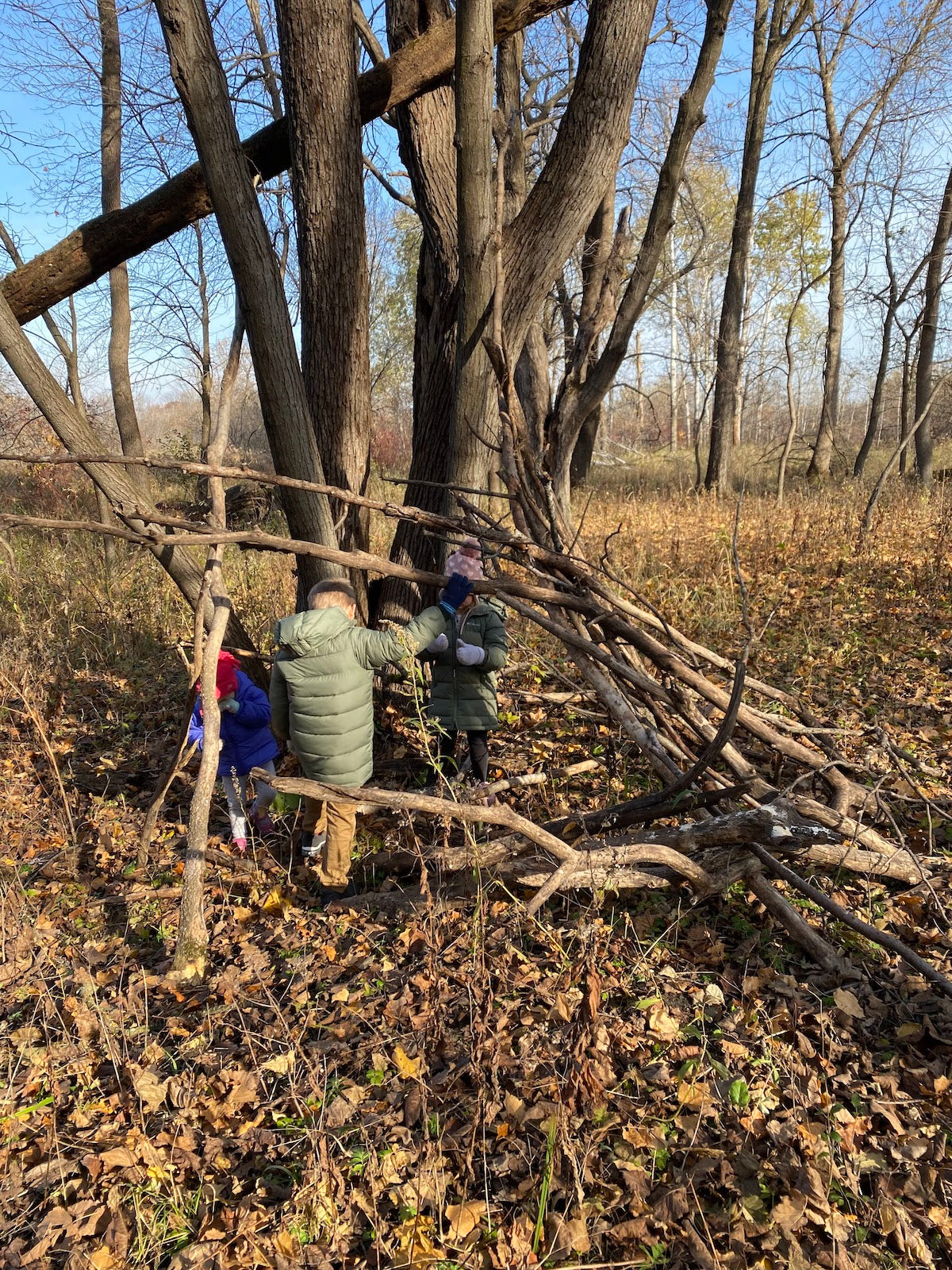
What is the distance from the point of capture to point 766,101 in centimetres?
1218

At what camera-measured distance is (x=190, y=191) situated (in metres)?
3.93

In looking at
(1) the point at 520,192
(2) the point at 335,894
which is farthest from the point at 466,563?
(1) the point at 520,192

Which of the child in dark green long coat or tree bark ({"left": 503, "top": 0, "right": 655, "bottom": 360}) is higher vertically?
tree bark ({"left": 503, "top": 0, "right": 655, "bottom": 360})

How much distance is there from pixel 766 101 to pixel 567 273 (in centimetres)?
579

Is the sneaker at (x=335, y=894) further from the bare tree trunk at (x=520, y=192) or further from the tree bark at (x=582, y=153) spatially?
the bare tree trunk at (x=520, y=192)

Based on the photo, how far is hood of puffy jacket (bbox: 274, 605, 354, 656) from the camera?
3.19 meters

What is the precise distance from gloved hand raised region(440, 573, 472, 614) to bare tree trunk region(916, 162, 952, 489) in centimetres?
977

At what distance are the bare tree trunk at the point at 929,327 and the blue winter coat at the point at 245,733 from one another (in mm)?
10431

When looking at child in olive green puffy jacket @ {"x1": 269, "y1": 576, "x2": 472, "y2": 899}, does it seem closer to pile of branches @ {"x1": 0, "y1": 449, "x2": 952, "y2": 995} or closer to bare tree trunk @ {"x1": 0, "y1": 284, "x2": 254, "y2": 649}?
pile of branches @ {"x1": 0, "y1": 449, "x2": 952, "y2": 995}

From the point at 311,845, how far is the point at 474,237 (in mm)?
3387

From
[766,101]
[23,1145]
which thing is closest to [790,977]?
[23,1145]

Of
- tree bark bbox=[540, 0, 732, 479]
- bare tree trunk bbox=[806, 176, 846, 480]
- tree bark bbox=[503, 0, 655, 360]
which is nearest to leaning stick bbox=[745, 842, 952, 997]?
tree bark bbox=[540, 0, 732, 479]

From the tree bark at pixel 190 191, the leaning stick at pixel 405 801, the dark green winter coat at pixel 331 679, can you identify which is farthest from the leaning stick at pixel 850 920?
the tree bark at pixel 190 191

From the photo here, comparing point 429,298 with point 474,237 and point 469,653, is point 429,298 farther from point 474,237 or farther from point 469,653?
point 469,653
